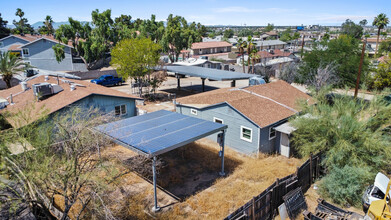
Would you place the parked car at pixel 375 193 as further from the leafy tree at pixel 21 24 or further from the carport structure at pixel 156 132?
the leafy tree at pixel 21 24

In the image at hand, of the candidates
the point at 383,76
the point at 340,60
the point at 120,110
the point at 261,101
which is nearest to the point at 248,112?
the point at 261,101

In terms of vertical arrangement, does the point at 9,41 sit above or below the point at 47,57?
above

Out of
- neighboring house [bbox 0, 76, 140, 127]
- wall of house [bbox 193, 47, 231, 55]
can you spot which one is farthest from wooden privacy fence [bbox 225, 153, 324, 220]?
wall of house [bbox 193, 47, 231, 55]

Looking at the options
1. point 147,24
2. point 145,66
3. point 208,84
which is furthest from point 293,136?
point 147,24

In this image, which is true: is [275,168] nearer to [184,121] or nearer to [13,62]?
[184,121]

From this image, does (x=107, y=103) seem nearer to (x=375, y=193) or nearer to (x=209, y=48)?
(x=375, y=193)

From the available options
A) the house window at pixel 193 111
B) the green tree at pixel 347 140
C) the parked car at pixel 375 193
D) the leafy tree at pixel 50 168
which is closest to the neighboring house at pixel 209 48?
the house window at pixel 193 111

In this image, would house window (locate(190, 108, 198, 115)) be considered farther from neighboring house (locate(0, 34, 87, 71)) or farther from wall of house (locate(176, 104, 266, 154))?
neighboring house (locate(0, 34, 87, 71))
